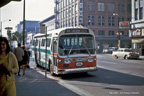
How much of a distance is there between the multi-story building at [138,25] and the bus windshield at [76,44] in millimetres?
29229

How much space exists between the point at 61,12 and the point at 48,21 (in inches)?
711

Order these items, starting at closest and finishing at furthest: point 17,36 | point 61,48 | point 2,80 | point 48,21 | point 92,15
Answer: point 2,80 → point 61,48 → point 92,15 → point 17,36 → point 48,21

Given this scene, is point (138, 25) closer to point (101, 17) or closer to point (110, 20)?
point (101, 17)

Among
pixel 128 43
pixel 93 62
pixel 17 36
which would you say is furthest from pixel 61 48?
pixel 17 36

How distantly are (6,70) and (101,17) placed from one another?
69.5m

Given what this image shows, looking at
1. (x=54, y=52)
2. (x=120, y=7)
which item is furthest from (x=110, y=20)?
(x=54, y=52)

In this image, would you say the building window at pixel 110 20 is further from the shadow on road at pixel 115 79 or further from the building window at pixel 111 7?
the shadow on road at pixel 115 79

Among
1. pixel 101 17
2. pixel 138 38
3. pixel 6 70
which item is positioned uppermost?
pixel 101 17

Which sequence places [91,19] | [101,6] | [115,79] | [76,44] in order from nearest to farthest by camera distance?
[115,79] → [76,44] → [91,19] → [101,6]

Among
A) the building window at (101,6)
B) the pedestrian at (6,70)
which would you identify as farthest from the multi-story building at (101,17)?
the pedestrian at (6,70)

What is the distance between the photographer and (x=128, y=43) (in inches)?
2918

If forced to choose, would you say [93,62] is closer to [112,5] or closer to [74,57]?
[74,57]

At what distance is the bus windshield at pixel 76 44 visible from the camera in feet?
39.1

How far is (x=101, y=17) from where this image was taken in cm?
7200
